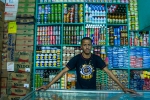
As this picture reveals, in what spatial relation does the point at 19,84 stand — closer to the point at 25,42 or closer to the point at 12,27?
the point at 25,42

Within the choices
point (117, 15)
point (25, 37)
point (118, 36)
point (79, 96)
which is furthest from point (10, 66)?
point (79, 96)

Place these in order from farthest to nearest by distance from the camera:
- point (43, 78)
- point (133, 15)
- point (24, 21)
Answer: point (133, 15) → point (24, 21) → point (43, 78)

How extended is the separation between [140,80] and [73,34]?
185cm

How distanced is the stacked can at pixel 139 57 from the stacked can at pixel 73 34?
1.27m

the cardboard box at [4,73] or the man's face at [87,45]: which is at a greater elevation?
the man's face at [87,45]

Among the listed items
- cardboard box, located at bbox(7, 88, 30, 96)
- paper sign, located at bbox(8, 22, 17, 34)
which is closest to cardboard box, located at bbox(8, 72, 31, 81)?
cardboard box, located at bbox(7, 88, 30, 96)

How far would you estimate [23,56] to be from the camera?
4055 mm

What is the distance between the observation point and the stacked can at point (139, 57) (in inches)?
161

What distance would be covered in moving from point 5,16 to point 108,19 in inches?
98.6

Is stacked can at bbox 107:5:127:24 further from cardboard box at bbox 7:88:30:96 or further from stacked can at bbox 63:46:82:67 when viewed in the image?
cardboard box at bbox 7:88:30:96

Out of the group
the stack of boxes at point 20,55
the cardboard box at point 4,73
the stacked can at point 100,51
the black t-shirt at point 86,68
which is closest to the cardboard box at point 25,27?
the stack of boxes at point 20,55

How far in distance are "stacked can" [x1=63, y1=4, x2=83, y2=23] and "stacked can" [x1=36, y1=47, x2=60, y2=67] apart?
0.77m

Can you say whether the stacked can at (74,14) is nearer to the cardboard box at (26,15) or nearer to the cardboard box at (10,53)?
the cardboard box at (26,15)

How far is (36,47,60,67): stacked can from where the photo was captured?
4066 millimetres
